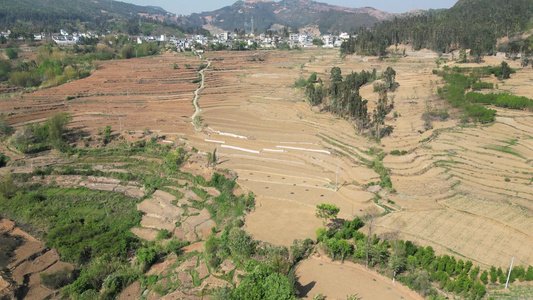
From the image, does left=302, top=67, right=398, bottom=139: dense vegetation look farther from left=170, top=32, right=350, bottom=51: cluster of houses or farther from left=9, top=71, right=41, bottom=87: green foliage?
left=170, top=32, right=350, bottom=51: cluster of houses

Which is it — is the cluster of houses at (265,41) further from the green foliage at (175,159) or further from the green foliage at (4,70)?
the green foliage at (175,159)

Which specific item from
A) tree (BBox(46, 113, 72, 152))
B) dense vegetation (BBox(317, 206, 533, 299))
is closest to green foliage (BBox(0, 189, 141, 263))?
tree (BBox(46, 113, 72, 152))

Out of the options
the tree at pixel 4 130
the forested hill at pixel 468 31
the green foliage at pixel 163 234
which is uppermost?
the forested hill at pixel 468 31

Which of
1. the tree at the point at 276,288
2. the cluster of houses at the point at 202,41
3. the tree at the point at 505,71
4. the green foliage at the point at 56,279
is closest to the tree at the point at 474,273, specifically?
the tree at the point at 276,288

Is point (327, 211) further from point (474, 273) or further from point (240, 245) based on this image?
point (474, 273)

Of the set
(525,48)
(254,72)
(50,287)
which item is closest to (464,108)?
(525,48)
